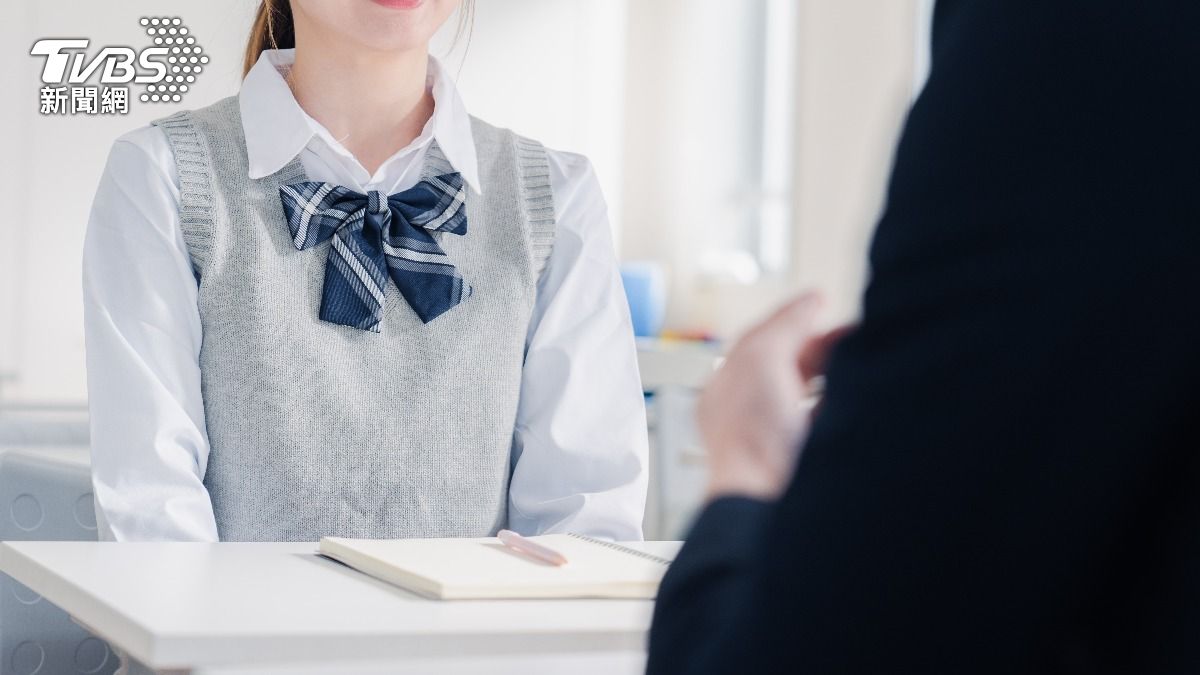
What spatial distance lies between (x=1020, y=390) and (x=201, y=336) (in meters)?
1.18

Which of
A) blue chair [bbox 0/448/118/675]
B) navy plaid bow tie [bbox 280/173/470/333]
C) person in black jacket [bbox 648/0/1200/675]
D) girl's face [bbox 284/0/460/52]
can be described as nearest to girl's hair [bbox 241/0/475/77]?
girl's face [bbox 284/0/460/52]

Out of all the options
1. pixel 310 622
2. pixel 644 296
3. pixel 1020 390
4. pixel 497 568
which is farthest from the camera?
pixel 644 296

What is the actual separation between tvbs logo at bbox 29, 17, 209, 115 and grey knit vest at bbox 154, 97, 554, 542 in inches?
62.0

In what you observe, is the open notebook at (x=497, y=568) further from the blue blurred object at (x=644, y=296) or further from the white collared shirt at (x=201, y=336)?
the blue blurred object at (x=644, y=296)

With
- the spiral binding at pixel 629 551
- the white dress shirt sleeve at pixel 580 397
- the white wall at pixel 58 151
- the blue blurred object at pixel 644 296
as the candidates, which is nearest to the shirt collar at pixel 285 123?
the white dress shirt sleeve at pixel 580 397

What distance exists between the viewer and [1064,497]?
379 mm

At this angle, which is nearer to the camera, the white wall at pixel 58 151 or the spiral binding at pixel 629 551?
the spiral binding at pixel 629 551

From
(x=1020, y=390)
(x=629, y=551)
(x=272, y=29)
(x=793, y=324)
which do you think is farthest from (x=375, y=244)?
(x=1020, y=390)

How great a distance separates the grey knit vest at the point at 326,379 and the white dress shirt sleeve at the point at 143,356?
2cm

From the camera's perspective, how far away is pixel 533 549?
3.36ft

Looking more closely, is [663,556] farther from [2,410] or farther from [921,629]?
[2,410]

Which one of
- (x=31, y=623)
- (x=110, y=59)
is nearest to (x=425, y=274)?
(x=31, y=623)

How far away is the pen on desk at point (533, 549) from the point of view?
0.99 m

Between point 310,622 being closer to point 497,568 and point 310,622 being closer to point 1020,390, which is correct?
point 497,568
